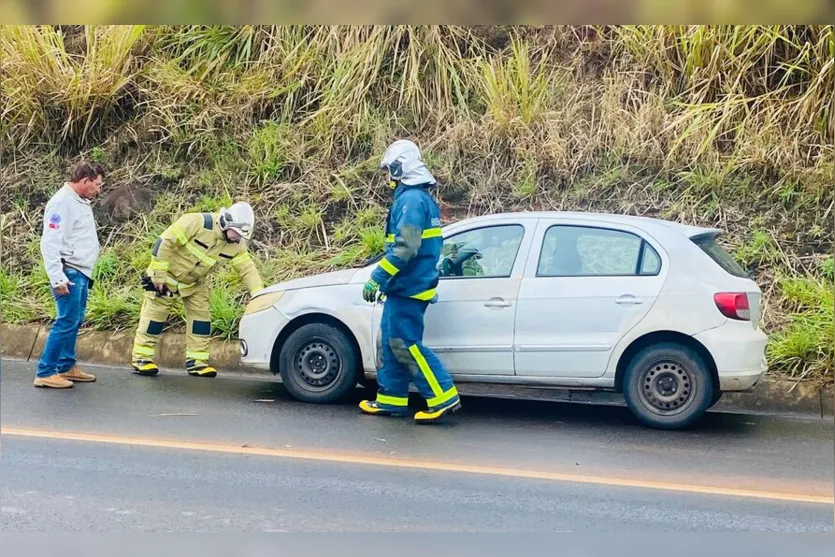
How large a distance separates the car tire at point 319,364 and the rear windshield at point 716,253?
92.7 inches

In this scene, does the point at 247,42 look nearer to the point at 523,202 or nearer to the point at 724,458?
the point at 523,202

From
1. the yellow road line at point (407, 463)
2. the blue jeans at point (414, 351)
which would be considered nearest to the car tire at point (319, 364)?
the blue jeans at point (414, 351)

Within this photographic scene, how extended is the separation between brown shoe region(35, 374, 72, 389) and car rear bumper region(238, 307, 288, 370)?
1307 mm

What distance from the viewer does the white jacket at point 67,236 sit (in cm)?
670

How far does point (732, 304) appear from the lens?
5.94 m

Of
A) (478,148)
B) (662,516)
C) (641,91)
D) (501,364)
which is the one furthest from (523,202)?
(662,516)

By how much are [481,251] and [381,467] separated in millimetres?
1710

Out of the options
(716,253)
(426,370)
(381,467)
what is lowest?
(381,467)

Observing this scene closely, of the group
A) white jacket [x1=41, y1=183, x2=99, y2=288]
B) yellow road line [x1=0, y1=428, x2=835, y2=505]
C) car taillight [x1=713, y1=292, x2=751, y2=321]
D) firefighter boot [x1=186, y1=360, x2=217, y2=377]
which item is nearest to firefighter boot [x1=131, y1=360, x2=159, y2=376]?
firefighter boot [x1=186, y1=360, x2=217, y2=377]

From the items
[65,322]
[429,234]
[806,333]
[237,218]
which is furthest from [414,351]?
[806,333]

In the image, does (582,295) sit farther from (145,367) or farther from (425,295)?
(145,367)

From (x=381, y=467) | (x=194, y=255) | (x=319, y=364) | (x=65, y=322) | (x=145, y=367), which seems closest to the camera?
(x=381, y=467)

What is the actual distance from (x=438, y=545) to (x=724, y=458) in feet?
6.82

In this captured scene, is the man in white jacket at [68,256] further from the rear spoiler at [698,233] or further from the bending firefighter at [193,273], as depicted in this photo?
the rear spoiler at [698,233]
